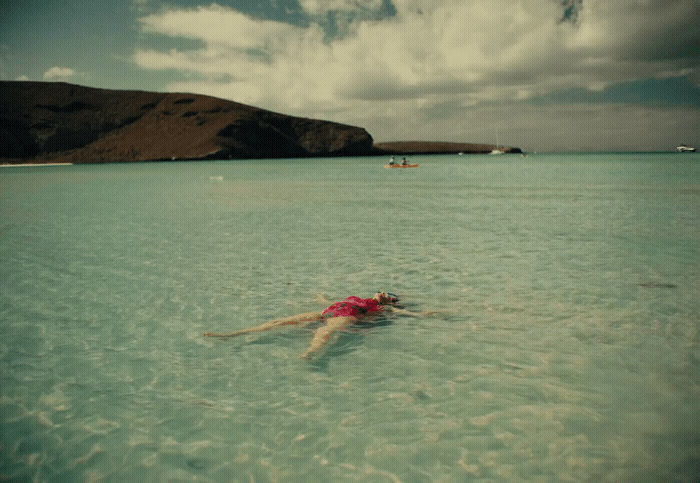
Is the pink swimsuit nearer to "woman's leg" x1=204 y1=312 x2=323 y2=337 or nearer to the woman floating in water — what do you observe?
the woman floating in water

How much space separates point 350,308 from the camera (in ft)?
27.9

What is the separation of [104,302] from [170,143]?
182 m

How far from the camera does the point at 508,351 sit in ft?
24.4

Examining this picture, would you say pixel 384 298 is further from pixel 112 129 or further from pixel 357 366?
pixel 112 129

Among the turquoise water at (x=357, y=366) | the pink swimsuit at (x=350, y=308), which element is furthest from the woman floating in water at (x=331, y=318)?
the turquoise water at (x=357, y=366)

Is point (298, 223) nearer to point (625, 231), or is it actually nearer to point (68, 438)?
point (625, 231)

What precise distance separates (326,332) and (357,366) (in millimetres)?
1031

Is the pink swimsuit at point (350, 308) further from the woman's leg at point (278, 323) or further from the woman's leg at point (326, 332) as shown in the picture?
the woman's leg at point (278, 323)

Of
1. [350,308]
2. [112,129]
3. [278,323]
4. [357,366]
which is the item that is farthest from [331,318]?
[112,129]

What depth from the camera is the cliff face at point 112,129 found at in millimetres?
158375

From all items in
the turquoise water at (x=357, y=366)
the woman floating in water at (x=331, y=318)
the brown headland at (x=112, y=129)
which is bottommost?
the turquoise water at (x=357, y=366)

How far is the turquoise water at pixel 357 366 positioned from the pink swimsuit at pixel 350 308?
435 mm

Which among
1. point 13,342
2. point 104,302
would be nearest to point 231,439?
point 13,342

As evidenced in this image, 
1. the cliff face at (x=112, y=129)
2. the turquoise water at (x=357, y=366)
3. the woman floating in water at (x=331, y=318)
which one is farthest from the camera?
the cliff face at (x=112, y=129)
